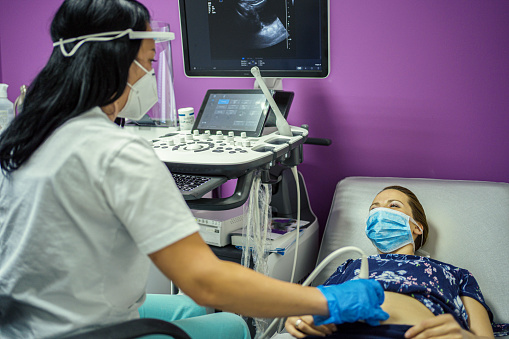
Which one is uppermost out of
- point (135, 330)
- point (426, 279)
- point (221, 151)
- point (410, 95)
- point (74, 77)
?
point (74, 77)

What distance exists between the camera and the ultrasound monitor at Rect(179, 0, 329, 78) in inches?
67.7

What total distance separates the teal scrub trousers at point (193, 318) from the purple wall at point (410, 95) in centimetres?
108

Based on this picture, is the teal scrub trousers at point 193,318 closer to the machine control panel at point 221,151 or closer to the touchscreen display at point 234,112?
the machine control panel at point 221,151

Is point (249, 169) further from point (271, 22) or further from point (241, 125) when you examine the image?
point (271, 22)

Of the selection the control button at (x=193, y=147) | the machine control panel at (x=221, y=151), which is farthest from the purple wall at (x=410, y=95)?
the control button at (x=193, y=147)

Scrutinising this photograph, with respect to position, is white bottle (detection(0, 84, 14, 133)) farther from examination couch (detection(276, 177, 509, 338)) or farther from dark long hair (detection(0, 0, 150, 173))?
examination couch (detection(276, 177, 509, 338))

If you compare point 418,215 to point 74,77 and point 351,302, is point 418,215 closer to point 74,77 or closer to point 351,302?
point 351,302

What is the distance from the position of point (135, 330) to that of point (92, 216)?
8.8 inches

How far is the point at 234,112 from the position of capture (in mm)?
1866

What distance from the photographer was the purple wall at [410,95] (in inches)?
73.0

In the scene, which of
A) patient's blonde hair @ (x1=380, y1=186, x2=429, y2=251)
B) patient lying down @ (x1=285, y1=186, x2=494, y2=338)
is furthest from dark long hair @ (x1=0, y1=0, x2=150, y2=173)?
patient's blonde hair @ (x1=380, y1=186, x2=429, y2=251)

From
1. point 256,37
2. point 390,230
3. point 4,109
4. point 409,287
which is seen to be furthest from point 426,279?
point 4,109

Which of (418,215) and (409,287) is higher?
(418,215)

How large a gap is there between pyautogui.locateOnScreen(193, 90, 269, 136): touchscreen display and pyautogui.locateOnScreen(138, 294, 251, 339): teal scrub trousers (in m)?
0.71
